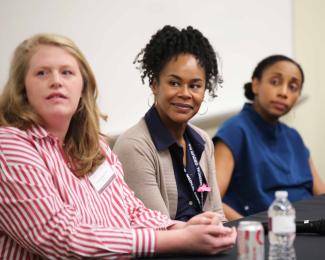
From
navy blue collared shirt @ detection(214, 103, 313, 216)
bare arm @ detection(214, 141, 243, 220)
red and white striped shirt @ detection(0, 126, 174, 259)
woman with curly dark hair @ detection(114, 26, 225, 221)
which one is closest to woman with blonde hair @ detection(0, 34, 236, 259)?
red and white striped shirt @ detection(0, 126, 174, 259)

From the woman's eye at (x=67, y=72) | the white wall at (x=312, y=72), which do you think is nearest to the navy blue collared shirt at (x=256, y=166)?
the white wall at (x=312, y=72)

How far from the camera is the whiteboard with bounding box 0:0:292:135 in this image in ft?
8.69

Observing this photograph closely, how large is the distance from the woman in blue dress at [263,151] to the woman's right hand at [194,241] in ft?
4.52

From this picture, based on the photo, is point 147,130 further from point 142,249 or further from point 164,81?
point 142,249

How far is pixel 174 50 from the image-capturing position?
7.82 feet

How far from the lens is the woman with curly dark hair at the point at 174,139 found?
220cm

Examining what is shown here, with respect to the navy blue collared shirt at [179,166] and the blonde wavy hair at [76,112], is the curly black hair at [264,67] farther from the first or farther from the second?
the blonde wavy hair at [76,112]

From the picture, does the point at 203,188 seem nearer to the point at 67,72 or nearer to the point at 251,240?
the point at 67,72

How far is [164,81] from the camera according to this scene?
2.37 metres

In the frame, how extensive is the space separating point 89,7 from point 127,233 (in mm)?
1664

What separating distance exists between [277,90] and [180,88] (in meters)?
1.13

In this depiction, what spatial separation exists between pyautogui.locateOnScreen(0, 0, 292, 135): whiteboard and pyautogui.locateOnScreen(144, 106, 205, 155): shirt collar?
66 cm

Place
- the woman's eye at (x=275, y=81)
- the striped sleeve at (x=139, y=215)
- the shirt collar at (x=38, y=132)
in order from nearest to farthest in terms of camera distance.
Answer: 1. the shirt collar at (x=38, y=132)
2. the striped sleeve at (x=139, y=215)
3. the woman's eye at (x=275, y=81)

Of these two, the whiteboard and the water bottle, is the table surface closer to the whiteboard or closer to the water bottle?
the water bottle
